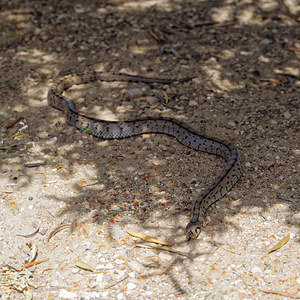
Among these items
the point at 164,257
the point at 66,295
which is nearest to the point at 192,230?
the point at 164,257

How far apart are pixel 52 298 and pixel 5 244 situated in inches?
49.8

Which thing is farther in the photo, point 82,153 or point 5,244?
point 82,153

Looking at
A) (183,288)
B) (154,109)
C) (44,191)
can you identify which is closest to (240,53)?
(154,109)

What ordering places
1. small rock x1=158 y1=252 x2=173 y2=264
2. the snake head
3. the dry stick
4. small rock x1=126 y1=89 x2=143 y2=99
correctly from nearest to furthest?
small rock x1=158 y1=252 x2=173 y2=264 → the snake head → the dry stick → small rock x1=126 y1=89 x2=143 y2=99

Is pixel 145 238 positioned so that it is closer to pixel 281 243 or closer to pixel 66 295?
pixel 66 295

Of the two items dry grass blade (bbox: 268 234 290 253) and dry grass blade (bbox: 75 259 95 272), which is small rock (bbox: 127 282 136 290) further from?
dry grass blade (bbox: 268 234 290 253)

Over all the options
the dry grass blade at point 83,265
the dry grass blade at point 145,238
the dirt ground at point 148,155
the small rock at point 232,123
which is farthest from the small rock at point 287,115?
the dry grass blade at point 83,265

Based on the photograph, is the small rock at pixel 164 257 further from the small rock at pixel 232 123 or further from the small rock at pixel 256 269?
the small rock at pixel 232 123

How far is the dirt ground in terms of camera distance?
5.36 meters

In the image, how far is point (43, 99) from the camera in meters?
9.37

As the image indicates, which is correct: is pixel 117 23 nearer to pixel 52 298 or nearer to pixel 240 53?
pixel 240 53

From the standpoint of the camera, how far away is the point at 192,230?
578 centimetres

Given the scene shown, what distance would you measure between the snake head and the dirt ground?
10 centimetres

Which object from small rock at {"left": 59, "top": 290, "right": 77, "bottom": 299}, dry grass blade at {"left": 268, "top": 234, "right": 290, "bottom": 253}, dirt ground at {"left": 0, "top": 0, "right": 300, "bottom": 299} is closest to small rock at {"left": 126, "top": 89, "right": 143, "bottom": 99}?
dirt ground at {"left": 0, "top": 0, "right": 300, "bottom": 299}
